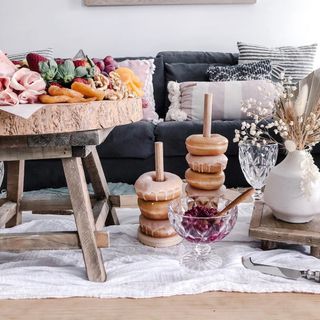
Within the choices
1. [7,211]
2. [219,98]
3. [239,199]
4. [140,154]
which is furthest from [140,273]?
[219,98]

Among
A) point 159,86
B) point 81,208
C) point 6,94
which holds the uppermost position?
point 6,94

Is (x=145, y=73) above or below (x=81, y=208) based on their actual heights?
below

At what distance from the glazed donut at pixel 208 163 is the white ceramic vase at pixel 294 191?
15 cm

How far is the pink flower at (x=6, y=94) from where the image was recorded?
0.76 metres

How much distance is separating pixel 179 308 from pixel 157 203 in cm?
27

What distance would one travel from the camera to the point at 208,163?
1.01 meters

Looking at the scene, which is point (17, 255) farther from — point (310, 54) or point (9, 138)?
point (310, 54)

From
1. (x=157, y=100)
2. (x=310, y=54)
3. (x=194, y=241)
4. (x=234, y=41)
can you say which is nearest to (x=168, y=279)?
(x=194, y=241)

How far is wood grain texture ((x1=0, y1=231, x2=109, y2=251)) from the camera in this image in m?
0.85

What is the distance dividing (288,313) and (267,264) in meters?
0.17

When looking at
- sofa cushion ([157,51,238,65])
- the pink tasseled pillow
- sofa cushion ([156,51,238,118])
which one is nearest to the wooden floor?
the pink tasseled pillow

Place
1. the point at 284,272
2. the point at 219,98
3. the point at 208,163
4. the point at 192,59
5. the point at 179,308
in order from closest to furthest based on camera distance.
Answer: the point at 179,308, the point at 284,272, the point at 208,163, the point at 219,98, the point at 192,59

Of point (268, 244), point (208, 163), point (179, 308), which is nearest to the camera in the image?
point (179, 308)

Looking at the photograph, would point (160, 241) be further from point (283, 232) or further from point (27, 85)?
point (27, 85)
